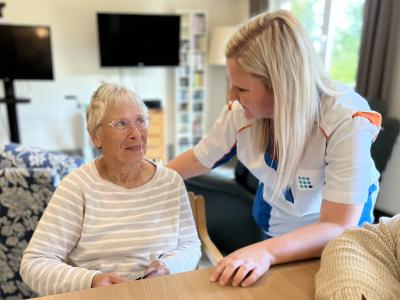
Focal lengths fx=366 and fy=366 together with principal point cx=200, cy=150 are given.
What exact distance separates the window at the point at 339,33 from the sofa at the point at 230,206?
5.93 ft

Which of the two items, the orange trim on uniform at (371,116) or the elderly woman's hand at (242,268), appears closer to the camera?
the elderly woman's hand at (242,268)

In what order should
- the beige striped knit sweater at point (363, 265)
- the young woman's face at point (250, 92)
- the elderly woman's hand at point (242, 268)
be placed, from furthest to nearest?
the young woman's face at point (250, 92) → the elderly woman's hand at point (242, 268) → the beige striped knit sweater at point (363, 265)

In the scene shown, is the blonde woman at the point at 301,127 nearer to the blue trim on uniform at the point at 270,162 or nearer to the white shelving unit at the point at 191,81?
the blue trim on uniform at the point at 270,162

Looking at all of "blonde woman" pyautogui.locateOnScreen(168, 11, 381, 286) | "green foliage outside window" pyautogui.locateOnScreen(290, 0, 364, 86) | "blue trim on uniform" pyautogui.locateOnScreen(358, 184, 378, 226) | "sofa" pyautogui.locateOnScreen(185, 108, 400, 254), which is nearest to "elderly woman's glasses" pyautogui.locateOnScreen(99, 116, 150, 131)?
"blonde woman" pyautogui.locateOnScreen(168, 11, 381, 286)

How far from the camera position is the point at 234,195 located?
2342mm

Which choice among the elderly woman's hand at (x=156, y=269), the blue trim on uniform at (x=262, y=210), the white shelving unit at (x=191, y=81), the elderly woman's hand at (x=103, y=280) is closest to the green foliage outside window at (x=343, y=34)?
the white shelving unit at (x=191, y=81)

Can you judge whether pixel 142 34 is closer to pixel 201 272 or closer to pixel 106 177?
pixel 106 177

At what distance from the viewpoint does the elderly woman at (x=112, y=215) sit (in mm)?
1041

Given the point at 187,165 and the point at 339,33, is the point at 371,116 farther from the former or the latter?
the point at 339,33

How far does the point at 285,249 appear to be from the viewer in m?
0.91

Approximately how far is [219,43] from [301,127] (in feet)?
13.1

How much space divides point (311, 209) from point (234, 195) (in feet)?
3.75

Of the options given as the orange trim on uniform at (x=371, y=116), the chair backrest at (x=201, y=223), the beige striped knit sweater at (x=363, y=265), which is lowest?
the chair backrest at (x=201, y=223)

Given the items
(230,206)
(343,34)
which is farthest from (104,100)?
(343,34)
